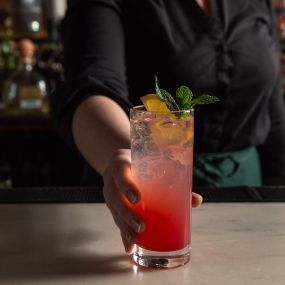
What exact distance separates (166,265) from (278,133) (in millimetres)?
1063

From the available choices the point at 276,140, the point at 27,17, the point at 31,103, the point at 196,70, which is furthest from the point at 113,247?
the point at 27,17

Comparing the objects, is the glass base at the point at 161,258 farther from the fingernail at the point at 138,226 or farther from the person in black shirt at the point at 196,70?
the person in black shirt at the point at 196,70

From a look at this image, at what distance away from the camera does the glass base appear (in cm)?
88

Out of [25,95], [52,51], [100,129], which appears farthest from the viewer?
[52,51]

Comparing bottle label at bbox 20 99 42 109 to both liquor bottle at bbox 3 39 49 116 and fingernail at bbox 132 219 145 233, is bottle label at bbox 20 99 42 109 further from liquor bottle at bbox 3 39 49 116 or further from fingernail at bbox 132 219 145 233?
fingernail at bbox 132 219 145 233

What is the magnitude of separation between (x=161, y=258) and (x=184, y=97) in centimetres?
24

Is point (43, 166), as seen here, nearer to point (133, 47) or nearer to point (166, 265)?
point (133, 47)

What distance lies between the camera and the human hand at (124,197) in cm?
85

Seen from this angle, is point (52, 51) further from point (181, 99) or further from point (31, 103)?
point (181, 99)

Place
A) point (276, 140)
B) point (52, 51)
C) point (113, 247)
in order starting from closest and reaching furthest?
point (113, 247), point (276, 140), point (52, 51)

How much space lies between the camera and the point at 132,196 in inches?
33.4

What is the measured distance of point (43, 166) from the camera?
3.10 m

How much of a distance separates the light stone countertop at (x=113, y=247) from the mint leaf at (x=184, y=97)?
24 centimetres

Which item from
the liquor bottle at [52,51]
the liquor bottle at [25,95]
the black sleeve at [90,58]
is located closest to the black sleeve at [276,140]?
the black sleeve at [90,58]
